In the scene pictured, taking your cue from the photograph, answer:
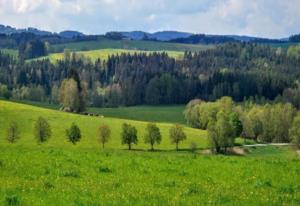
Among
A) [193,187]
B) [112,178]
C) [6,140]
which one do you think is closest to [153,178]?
[112,178]

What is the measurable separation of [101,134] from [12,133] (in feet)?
61.1

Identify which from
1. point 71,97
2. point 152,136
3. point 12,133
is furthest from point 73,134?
point 71,97

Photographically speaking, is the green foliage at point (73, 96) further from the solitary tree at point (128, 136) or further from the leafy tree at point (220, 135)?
the leafy tree at point (220, 135)

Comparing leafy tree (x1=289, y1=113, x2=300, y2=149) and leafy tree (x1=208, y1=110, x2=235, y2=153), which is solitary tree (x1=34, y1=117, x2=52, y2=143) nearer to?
leafy tree (x1=208, y1=110, x2=235, y2=153)

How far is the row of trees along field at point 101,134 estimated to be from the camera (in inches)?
4414

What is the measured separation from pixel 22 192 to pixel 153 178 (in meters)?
6.16

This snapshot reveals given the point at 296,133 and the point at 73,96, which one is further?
the point at 73,96

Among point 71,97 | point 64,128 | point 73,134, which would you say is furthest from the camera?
point 71,97

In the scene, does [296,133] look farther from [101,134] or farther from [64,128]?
[64,128]

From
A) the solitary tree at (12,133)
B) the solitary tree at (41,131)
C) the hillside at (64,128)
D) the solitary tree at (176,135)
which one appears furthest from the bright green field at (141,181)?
the solitary tree at (176,135)

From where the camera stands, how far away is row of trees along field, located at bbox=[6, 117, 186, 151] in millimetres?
112125

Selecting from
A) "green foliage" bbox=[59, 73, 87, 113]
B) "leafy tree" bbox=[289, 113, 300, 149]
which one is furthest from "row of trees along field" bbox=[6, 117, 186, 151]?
"green foliage" bbox=[59, 73, 87, 113]

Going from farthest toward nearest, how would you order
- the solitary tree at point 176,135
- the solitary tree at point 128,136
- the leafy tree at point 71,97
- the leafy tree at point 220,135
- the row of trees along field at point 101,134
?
the leafy tree at point 71,97, the solitary tree at point 176,135, the leafy tree at point 220,135, the solitary tree at point 128,136, the row of trees along field at point 101,134

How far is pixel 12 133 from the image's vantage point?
112812 millimetres
